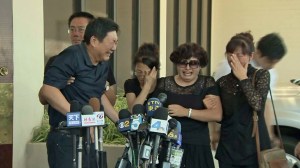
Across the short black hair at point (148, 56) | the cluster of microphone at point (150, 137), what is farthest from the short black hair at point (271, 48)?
the cluster of microphone at point (150, 137)

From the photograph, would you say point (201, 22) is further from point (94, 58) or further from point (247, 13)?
point (94, 58)

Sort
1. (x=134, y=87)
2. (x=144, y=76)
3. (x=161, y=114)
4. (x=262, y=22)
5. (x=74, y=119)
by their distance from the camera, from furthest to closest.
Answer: (x=262, y=22) → (x=134, y=87) → (x=144, y=76) → (x=161, y=114) → (x=74, y=119)

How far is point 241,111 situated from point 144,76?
97 cm

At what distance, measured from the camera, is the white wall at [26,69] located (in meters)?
5.93

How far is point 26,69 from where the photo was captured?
6117 millimetres

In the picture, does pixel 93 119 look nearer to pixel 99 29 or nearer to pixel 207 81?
pixel 99 29

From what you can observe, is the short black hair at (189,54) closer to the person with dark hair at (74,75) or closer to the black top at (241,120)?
the black top at (241,120)

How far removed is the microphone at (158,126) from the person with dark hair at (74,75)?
0.81 meters

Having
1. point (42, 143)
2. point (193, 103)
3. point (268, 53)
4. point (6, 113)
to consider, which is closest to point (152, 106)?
point (193, 103)

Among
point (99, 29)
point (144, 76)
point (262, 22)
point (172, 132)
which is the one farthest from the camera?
point (262, 22)

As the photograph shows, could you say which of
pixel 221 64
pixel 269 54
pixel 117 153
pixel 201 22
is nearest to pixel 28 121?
pixel 117 153

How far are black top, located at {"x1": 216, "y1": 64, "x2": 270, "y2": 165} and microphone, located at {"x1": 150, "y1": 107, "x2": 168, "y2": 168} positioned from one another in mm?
1290

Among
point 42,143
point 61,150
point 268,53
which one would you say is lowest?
point 42,143

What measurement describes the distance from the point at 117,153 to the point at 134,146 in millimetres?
2537
